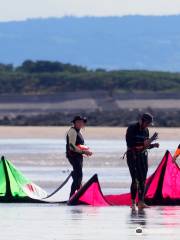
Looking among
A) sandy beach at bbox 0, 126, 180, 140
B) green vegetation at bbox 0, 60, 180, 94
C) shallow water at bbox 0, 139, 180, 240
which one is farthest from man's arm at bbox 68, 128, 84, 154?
green vegetation at bbox 0, 60, 180, 94

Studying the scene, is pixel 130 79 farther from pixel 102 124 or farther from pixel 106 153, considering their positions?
pixel 106 153

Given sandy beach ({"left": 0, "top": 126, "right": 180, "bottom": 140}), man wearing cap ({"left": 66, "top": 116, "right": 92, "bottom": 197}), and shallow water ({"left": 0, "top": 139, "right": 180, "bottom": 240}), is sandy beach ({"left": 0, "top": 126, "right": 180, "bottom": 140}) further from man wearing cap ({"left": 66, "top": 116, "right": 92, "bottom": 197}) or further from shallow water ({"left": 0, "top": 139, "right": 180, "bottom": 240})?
man wearing cap ({"left": 66, "top": 116, "right": 92, "bottom": 197})

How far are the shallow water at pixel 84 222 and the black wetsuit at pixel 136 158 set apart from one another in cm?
39

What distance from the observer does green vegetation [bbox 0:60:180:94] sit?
92500 millimetres

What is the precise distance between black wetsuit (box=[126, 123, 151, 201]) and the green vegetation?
71252 mm

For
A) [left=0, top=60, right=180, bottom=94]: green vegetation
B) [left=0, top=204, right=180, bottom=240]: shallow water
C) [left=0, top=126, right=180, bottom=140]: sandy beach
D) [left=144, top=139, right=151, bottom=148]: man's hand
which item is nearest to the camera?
[left=0, top=204, right=180, bottom=240]: shallow water

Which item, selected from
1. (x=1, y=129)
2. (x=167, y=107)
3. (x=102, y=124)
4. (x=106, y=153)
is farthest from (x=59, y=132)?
(x=167, y=107)

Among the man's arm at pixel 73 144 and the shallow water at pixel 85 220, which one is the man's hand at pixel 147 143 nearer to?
the shallow water at pixel 85 220

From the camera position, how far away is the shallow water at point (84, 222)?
591 inches

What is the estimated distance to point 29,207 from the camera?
63.2 ft

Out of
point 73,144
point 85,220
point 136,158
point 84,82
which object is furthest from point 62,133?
point 84,82

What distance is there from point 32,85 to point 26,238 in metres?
79.3

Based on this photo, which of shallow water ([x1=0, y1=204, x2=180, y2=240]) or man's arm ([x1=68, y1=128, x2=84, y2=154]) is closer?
shallow water ([x1=0, y1=204, x2=180, y2=240])

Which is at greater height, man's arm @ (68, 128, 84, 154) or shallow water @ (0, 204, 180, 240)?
man's arm @ (68, 128, 84, 154)
